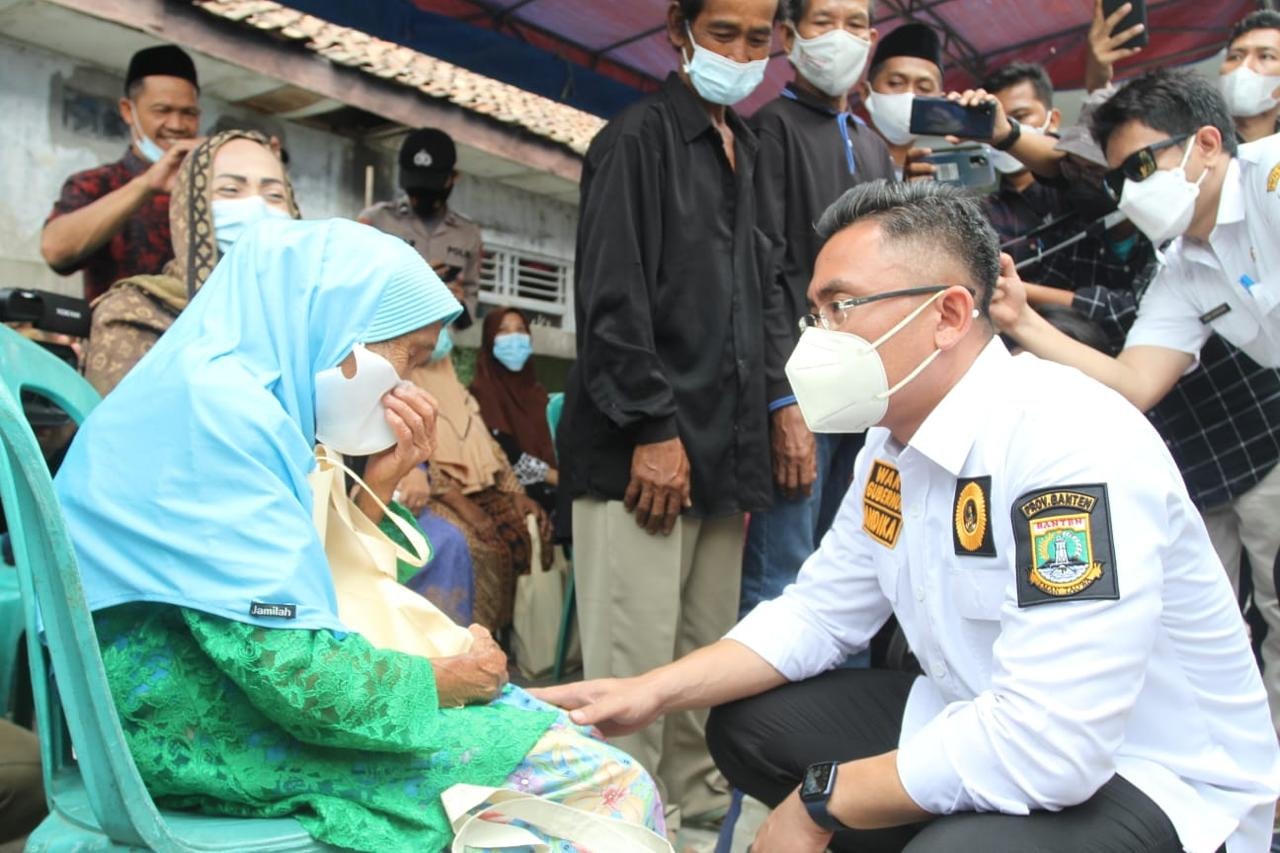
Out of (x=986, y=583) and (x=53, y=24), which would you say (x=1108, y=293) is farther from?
(x=53, y=24)

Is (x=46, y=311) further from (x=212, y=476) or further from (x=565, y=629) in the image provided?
(x=565, y=629)

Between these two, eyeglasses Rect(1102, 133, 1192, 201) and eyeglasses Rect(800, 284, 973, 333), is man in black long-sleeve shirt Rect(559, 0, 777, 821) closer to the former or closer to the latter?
eyeglasses Rect(800, 284, 973, 333)

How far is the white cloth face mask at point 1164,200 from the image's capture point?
9.06 feet

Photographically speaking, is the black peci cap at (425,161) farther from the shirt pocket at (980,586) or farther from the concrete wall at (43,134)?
the shirt pocket at (980,586)

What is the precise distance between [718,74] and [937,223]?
1227mm

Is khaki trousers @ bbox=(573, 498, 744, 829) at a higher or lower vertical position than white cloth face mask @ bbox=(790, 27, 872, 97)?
lower

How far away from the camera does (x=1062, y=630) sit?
1.47 metres

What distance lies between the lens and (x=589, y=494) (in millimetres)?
2773

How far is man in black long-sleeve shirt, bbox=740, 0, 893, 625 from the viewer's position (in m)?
2.90

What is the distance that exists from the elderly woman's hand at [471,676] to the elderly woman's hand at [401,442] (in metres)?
0.39

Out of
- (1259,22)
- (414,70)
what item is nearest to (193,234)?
(414,70)

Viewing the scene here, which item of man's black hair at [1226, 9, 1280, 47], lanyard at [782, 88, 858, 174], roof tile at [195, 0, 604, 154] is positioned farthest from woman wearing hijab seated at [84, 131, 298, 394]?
man's black hair at [1226, 9, 1280, 47]

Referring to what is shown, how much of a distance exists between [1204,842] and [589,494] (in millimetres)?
1618

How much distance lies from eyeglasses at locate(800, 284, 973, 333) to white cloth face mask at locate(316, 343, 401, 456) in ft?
2.57
